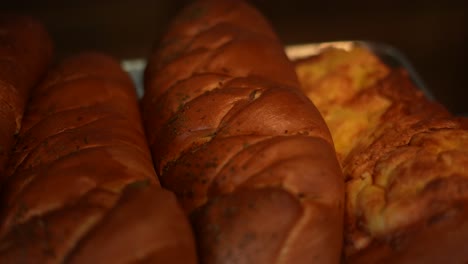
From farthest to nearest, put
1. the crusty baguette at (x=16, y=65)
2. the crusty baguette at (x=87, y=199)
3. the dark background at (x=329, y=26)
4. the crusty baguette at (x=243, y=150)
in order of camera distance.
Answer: the dark background at (x=329, y=26), the crusty baguette at (x=16, y=65), the crusty baguette at (x=243, y=150), the crusty baguette at (x=87, y=199)

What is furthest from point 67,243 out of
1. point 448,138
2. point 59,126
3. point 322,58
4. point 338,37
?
point 338,37

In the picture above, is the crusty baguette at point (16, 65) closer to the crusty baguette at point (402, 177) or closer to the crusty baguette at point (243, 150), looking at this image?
the crusty baguette at point (243, 150)

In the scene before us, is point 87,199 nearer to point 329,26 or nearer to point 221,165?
point 221,165

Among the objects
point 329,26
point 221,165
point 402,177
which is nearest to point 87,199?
point 221,165

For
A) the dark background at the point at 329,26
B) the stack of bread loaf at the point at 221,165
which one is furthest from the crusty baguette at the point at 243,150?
the dark background at the point at 329,26

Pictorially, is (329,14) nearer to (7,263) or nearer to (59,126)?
(59,126)

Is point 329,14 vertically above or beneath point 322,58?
beneath

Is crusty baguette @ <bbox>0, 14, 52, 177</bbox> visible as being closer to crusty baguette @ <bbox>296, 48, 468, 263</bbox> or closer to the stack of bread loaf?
the stack of bread loaf
